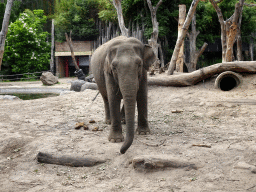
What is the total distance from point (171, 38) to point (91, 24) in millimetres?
8603

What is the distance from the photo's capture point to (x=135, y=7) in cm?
2039

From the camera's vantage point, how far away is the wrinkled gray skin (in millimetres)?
3836

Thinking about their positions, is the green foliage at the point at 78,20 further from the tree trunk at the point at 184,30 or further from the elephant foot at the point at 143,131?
the elephant foot at the point at 143,131

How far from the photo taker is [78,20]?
2603 cm

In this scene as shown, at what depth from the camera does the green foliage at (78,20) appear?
26328 millimetres

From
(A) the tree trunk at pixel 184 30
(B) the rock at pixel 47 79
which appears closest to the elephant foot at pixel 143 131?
(A) the tree trunk at pixel 184 30

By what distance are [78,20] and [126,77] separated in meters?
23.7

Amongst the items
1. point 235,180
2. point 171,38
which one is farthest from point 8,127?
point 171,38

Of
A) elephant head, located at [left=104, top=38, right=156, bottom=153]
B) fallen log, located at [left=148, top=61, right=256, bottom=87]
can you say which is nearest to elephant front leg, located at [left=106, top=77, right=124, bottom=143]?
elephant head, located at [left=104, top=38, right=156, bottom=153]

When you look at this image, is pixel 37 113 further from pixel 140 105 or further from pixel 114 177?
pixel 114 177

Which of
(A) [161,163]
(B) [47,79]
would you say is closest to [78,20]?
(B) [47,79]

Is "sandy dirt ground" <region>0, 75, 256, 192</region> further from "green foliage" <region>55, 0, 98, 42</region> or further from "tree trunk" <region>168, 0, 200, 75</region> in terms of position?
"green foliage" <region>55, 0, 98, 42</region>

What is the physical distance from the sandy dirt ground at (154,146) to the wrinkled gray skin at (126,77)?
0.31m

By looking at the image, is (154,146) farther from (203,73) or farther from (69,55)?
(69,55)
